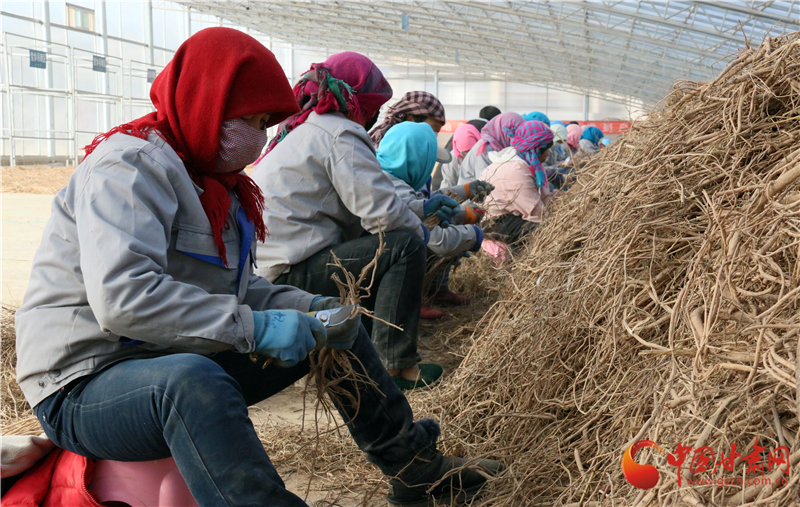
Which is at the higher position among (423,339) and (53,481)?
(53,481)

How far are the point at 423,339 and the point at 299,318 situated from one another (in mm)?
2230

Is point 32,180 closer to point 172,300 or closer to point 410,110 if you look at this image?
point 410,110

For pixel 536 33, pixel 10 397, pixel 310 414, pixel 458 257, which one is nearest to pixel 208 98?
pixel 310 414

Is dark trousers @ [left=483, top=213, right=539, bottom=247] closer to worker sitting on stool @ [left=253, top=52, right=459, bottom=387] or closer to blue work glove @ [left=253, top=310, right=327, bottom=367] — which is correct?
worker sitting on stool @ [left=253, top=52, right=459, bottom=387]

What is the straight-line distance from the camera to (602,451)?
1.53m

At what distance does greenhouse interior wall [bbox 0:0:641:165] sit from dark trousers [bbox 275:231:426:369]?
33.9ft

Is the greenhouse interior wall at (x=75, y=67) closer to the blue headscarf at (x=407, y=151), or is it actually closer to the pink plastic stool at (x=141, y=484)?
the blue headscarf at (x=407, y=151)

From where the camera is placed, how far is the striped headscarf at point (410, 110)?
158 inches

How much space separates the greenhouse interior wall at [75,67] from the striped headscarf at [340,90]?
32.9 feet

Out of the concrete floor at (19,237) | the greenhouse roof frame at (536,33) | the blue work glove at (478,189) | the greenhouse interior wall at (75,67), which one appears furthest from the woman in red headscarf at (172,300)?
the greenhouse roof frame at (536,33)

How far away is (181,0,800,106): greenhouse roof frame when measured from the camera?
54.1ft

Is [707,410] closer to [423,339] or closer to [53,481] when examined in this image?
[53,481]

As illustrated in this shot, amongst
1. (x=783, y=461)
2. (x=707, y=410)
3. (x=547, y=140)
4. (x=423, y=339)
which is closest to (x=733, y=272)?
(x=707, y=410)

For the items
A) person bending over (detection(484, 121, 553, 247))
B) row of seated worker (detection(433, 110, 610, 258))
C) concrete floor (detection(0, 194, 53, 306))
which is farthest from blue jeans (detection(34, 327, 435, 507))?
person bending over (detection(484, 121, 553, 247))
